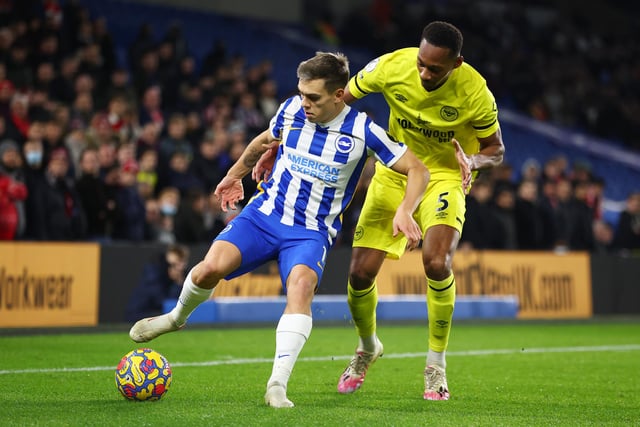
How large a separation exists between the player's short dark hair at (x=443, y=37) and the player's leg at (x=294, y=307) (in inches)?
58.1

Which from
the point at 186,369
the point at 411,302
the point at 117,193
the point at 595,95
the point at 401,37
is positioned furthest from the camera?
the point at 595,95

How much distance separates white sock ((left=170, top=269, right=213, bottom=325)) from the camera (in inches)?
242

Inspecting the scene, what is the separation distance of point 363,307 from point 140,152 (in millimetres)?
7900

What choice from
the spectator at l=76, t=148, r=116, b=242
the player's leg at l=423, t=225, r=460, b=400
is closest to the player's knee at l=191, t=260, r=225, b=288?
the player's leg at l=423, t=225, r=460, b=400

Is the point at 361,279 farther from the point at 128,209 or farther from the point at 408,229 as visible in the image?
the point at 128,209

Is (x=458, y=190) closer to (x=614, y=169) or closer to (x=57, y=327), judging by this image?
(x=57, y=327)

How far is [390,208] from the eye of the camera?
23.5 feet

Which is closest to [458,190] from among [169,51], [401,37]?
[169,51]

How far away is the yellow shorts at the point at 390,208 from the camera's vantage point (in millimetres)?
6922

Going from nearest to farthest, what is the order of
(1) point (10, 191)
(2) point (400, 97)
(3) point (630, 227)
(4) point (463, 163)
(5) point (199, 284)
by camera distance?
(5) point (199, 284) < (4) point (463, 163) < (2) point (400, 97) < (1) point (10, 191) < (3) point (630, 227)

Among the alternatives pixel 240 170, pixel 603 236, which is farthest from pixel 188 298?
pixel 603 236

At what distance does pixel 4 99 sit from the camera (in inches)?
532

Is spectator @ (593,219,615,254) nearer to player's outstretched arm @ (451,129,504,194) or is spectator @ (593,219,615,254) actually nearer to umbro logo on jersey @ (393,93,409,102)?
player's outstretched arm @ (451,129,504,194)

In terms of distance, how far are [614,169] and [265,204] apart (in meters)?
21.6
